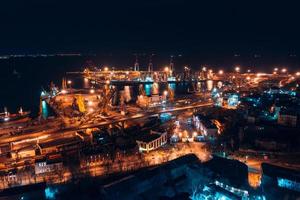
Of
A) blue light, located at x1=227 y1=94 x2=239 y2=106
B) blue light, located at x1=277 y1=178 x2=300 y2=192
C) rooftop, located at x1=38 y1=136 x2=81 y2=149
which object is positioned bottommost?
rooftop, located at x1=38 y1=136 x2=81 y2=149

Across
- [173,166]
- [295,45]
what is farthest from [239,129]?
[295,45]

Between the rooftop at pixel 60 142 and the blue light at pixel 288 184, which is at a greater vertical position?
the blue light at pixel 288 184

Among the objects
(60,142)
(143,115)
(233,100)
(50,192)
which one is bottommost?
(50,192)

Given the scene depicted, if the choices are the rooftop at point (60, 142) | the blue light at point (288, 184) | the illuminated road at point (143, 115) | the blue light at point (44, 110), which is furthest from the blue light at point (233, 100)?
the blue light at point (44, 110)

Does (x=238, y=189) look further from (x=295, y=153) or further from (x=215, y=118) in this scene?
(x=215, y=118)

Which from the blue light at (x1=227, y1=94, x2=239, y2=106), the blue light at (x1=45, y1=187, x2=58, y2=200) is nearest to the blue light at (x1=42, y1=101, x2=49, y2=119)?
the blue light at (x1=45, y1=187, x2=58, y2=200)

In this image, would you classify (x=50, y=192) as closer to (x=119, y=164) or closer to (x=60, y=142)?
(x=119, y=164)

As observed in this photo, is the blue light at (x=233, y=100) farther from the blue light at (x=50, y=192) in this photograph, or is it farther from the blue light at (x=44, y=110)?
the blue light at (x=50, y=192)

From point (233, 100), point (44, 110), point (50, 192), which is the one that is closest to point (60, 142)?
point (50, 192)

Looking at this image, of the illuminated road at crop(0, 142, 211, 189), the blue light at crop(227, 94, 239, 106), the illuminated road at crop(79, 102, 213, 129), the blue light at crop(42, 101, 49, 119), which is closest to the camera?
the illuminated road at crop(0, 142, 211, 189)

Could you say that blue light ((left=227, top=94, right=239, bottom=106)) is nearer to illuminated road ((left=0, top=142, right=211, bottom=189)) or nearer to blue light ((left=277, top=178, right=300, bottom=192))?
illuminated road ((left=0, top=142, right=211, bottom=189))

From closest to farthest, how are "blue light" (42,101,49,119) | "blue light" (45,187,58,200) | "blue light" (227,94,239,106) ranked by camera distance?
"blue light" (45,187,58,200) < "blue light" (227,94,239,106) < "blue light" (42,101,49,119)
